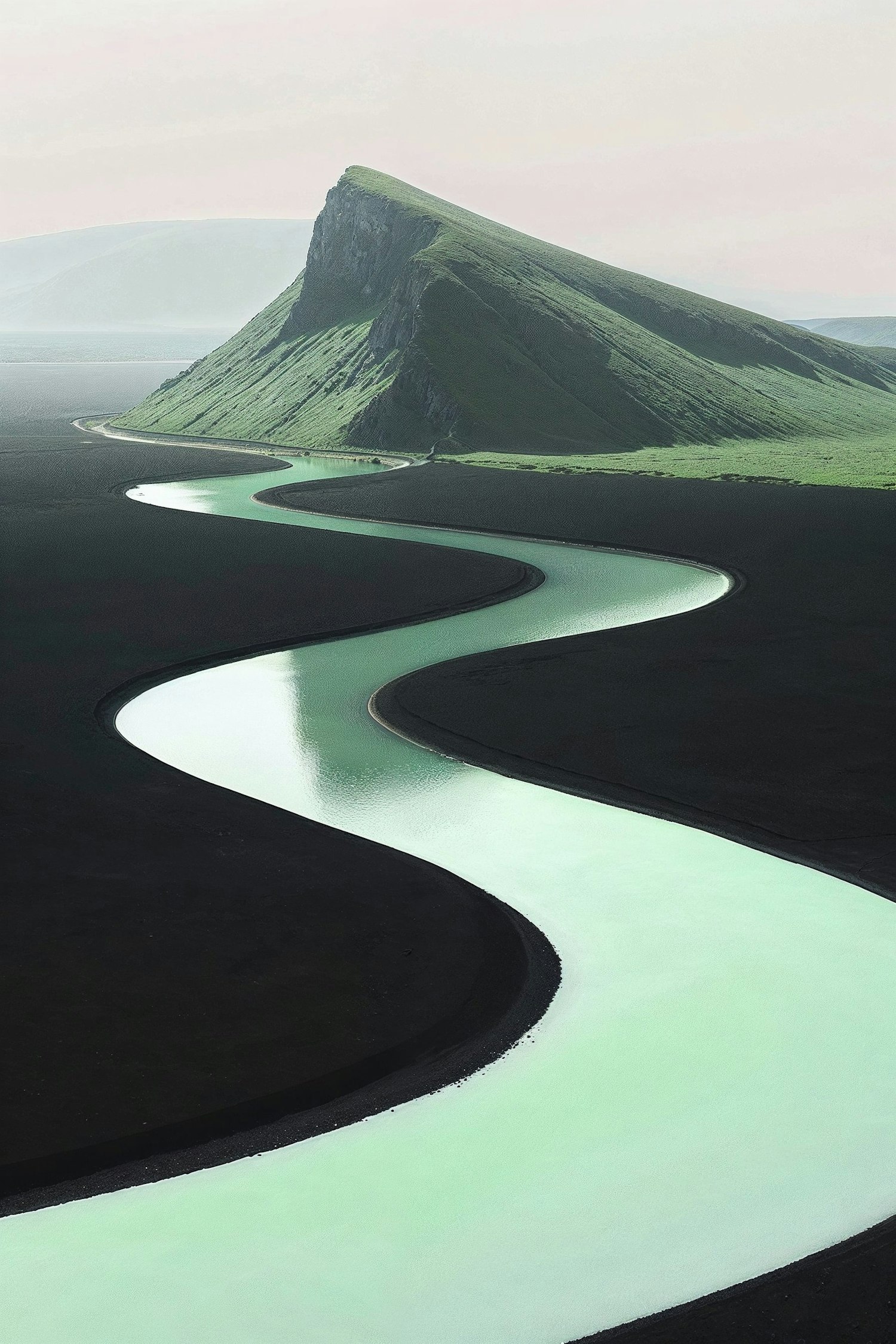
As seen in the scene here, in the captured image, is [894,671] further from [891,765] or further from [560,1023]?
[560,1023]

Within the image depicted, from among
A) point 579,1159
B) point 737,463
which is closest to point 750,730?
point 579,1159

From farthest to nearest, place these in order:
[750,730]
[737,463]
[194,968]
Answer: [737,463]
[750,730]
[194,968]

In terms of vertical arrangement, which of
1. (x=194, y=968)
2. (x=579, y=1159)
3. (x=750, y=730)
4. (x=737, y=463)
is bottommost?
(x=579, y=1159)

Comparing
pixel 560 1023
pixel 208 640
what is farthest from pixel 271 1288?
pixel 208 640

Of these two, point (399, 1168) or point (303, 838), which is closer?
point (399, 1168)

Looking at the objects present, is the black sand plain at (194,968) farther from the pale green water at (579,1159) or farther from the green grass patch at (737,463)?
the green grass patch at (737,463)

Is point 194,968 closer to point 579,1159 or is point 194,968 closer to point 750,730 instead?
point 579,1159
